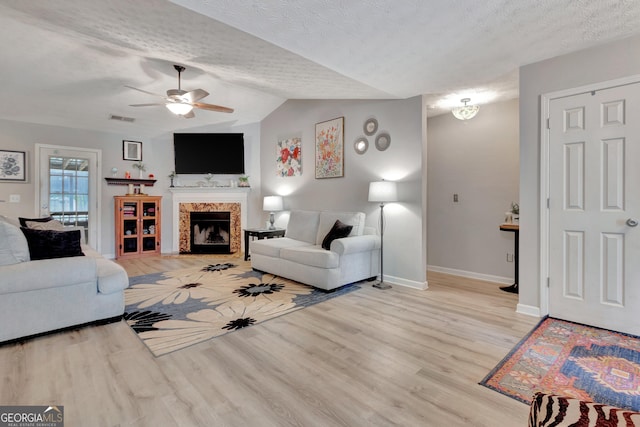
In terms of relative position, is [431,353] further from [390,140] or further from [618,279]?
[390,140]

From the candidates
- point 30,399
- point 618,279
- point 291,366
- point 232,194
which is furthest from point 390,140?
Answer: point 30,399

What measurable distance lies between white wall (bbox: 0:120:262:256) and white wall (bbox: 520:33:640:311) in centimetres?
479

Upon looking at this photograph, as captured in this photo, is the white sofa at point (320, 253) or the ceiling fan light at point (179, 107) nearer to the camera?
the white sofa at point (320, 253)

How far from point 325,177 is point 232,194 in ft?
7.96

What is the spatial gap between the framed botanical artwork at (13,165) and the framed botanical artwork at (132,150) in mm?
1472

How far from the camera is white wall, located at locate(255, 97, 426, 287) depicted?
4.00 m

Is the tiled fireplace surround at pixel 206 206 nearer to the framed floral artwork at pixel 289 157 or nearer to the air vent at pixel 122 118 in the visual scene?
the framed floral artwork at pixel 289 157

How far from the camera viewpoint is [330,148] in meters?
5.01

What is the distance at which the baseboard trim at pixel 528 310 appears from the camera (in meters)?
3.02

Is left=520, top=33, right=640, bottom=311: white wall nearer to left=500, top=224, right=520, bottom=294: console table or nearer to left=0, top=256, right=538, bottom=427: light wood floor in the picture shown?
left=0, top=256, right=538, bottom=427: light wood floor

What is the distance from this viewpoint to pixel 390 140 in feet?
13.9

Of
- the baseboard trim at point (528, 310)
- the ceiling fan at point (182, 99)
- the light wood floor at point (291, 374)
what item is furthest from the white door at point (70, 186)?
the baseboard trim at point (528, 310)

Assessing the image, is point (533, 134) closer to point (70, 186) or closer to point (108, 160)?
point (108, 160)

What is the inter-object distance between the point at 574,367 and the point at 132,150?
24.1ft
